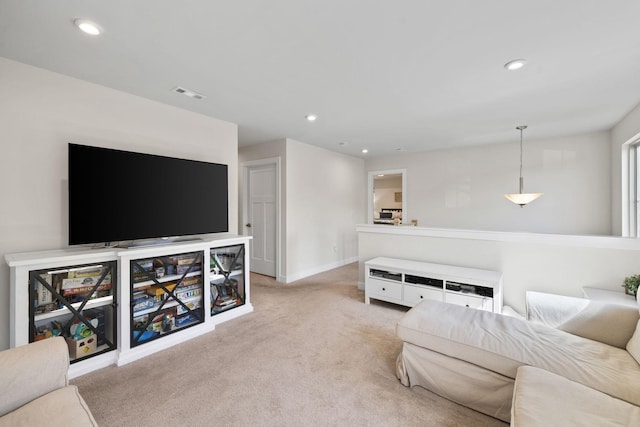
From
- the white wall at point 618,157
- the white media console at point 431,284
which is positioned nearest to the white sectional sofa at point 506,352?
the white media console at point 431,284

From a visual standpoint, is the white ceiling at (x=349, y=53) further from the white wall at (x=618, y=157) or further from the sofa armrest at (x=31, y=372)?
the sofa armrest at (x=31, y=372)

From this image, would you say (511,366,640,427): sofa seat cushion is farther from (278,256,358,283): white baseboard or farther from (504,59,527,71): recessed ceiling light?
(278,256,358,283): white baseboard

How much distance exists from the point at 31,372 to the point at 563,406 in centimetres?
234

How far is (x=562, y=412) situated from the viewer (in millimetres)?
1106

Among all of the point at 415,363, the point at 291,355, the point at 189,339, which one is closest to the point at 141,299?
the point at 189,339

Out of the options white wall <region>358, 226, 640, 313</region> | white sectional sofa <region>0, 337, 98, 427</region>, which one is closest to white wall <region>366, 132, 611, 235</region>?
white wall <region>358, 226, 640, 313</region>

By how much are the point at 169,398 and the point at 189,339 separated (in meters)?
0.85

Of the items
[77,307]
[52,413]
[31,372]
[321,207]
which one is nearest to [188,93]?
[77,307]

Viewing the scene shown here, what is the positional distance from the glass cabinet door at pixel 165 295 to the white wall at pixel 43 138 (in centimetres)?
71

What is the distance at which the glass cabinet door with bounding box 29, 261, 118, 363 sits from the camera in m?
1.95

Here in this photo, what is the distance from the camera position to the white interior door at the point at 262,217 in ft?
15.6

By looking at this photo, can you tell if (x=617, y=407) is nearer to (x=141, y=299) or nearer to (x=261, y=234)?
(x=141, y=299)

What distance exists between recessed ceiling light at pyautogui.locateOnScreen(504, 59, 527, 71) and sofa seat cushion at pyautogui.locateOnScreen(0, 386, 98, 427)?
326cm

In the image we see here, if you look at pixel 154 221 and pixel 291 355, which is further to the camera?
pixel 154 221
